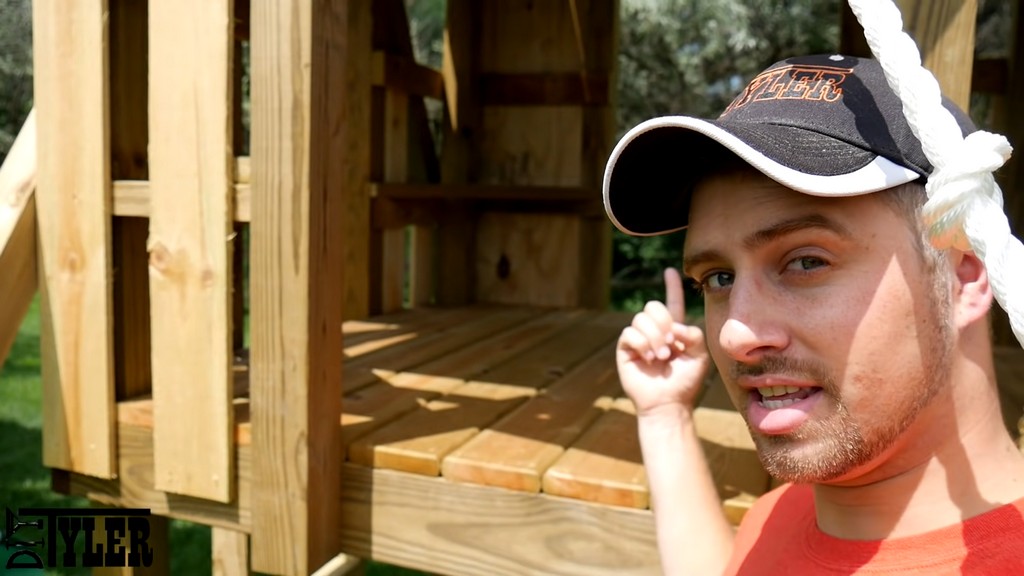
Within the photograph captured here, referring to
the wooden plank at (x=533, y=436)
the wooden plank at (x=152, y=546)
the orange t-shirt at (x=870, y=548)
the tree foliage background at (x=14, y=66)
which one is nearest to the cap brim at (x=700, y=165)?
the orange t-shirt at (x=870, y=548)

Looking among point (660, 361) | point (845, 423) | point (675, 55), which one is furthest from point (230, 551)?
point (675, 55)

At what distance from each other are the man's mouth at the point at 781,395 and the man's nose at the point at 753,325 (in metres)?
0.05

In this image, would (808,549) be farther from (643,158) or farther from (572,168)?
(572,168)

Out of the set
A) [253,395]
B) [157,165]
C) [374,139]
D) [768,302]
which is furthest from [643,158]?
[374,139]

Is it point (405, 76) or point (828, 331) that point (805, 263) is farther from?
point (405, 76)

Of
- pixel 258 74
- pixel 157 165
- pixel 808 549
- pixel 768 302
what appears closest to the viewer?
pixel 768 302

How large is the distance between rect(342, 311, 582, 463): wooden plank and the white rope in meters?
1.48

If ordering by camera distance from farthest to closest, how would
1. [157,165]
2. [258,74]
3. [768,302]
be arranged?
[157,165], [258,74], [768,302]

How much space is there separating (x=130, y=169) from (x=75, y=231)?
217 millimetres

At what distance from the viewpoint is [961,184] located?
881mm

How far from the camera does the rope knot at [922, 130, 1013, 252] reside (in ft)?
2.89

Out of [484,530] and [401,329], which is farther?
[401,329]

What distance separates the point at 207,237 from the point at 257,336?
0.28 meters

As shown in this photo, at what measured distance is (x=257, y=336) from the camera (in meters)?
2.02
